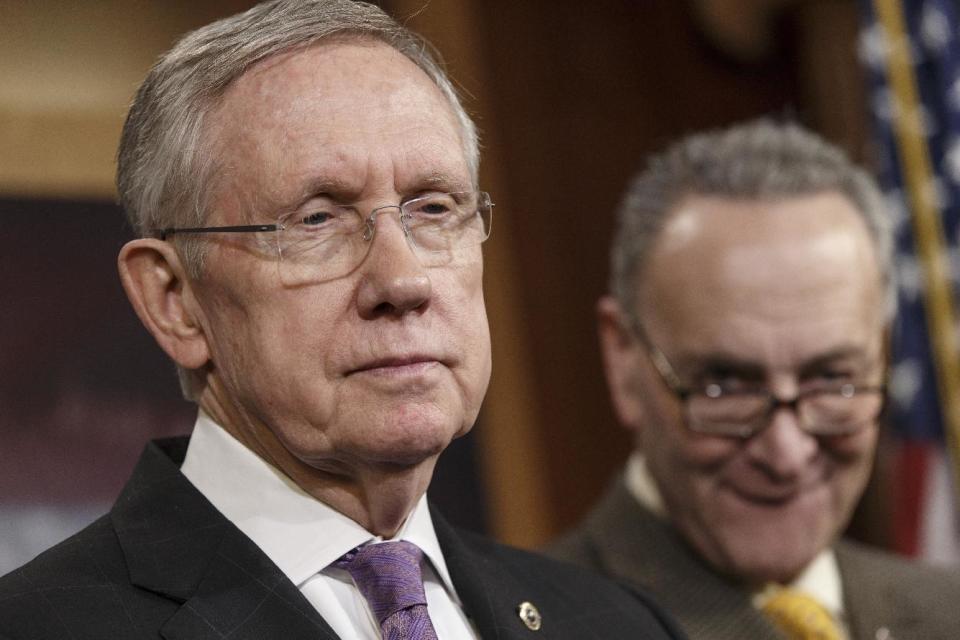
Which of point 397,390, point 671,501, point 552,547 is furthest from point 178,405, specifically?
point 397,390

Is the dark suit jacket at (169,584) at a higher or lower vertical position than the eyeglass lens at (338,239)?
lower

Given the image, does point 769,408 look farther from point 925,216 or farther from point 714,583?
point 925,216

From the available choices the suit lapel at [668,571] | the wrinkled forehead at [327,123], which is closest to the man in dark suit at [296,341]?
the wrinkled forehead at [327,123]

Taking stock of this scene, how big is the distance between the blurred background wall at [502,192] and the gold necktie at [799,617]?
128 centimetres

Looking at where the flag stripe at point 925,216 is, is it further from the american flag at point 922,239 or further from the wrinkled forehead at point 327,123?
the wrinkled forehead at point 327,123

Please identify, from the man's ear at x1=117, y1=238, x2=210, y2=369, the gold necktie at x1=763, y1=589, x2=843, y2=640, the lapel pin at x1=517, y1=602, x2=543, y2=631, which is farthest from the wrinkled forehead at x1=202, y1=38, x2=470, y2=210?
the gold necktie at x1=763, y1=589, x2=843, y2=640

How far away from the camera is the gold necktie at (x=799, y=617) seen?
2.93 meters

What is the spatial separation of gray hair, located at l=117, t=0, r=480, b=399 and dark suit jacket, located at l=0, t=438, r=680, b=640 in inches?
8.8

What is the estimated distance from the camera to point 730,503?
3.00m

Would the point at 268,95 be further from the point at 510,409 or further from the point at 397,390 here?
the point at 510,409

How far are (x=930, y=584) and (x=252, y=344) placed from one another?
197 cm

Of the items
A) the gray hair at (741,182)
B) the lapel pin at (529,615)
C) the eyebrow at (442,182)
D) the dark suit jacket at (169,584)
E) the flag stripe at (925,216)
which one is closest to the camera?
the dark suit jacket at (169,584)

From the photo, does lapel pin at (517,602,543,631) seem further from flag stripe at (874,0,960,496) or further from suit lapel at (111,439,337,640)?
flag stripe at (874,0,960,496)

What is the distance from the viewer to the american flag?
4641 mm
